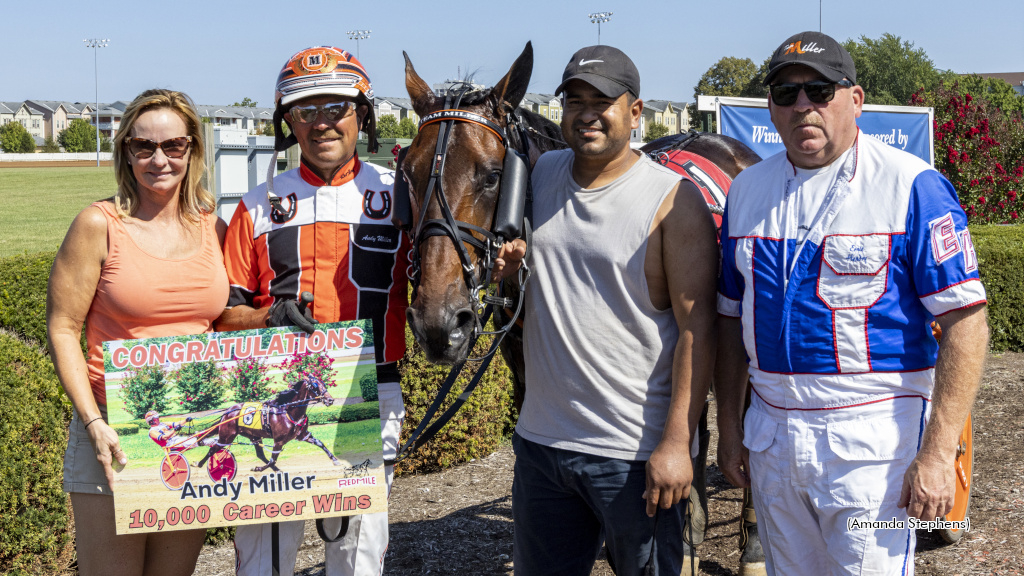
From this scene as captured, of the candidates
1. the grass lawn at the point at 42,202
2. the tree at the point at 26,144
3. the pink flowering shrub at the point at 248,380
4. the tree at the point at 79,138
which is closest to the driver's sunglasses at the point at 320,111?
the pink flowering shrub at the point at 248,380

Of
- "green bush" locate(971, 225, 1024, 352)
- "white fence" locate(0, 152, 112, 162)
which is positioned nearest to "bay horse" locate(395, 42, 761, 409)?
"green bush" locate(971, 225, 1024, 352)

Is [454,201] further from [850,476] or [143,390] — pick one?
[850,476]

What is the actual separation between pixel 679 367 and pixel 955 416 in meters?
0.71

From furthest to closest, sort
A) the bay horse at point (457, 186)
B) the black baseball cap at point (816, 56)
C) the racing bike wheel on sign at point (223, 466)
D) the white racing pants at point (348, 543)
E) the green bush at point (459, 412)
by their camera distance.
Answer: the green bush at point (459, 412) < the white racing pants at point (348, 543) < the racing bike wheel on sign at point (223, 466) < the bay horse at point (457, 186) < the black baseball cap at point (816, 56)

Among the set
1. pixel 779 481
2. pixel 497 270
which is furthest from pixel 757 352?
pixel 497 270

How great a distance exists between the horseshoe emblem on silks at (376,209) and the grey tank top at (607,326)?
2.18 ft

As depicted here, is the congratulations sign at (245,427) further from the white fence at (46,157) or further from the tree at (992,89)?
the white fence at (46,157)

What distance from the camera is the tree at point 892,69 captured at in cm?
5872

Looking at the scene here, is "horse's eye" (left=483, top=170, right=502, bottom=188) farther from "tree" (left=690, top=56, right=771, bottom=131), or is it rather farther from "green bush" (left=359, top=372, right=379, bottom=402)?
"tree" (left=690, top=56, right=771, bottom=131)

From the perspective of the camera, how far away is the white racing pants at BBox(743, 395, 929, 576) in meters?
2.13

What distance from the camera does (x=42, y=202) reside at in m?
34.0

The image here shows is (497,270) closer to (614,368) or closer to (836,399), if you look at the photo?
(614,368)

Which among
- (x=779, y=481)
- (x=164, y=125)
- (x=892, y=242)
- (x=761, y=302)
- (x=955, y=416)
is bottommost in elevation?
(x=779, y=481)

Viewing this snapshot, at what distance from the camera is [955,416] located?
2055 mm
